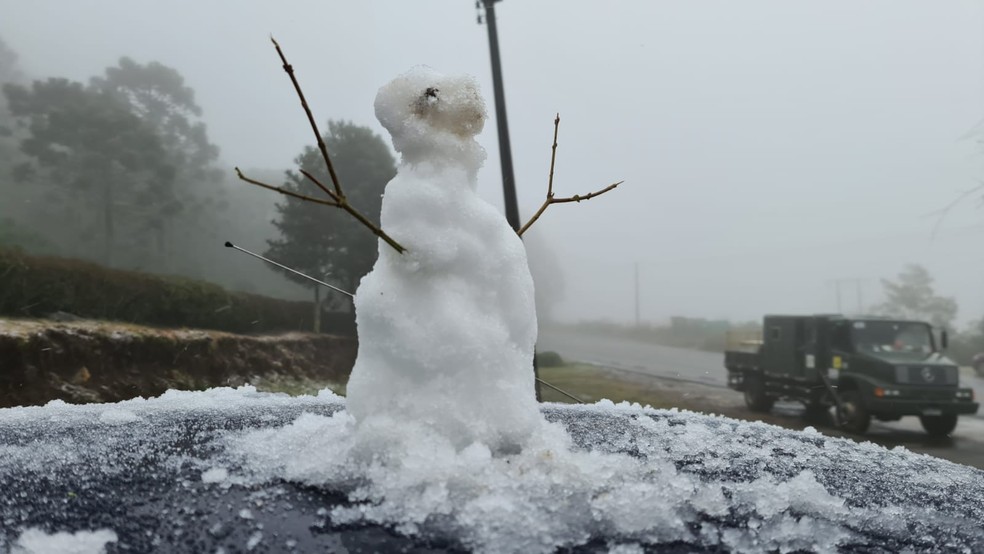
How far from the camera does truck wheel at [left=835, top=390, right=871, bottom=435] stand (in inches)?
255

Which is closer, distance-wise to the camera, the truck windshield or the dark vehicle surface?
the dark vehicle surface

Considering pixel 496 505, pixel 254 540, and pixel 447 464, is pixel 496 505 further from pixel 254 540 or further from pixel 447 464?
pixel 254 540

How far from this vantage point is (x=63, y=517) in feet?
3.29

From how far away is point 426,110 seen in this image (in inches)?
62.9

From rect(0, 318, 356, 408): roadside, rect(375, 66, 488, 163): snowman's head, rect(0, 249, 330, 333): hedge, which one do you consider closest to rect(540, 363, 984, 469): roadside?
rect(0, 318, 356, 408): roadside

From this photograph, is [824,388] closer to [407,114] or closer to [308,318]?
[308,318]

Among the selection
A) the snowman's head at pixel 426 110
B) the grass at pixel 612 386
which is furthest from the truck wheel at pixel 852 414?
the snowman's head at pixel 426 110

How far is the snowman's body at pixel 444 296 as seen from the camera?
1.46m

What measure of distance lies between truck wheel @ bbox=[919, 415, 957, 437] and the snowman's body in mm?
6845

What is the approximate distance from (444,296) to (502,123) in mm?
3748

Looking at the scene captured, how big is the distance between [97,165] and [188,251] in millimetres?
1640

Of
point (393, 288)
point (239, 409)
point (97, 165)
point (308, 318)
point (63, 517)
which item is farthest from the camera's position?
point (97, 165)

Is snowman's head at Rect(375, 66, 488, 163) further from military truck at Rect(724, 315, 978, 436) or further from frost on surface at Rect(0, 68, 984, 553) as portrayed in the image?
military truck at Rect(724, 315, 978, 436)

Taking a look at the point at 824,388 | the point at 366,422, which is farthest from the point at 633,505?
the point at 824,388
